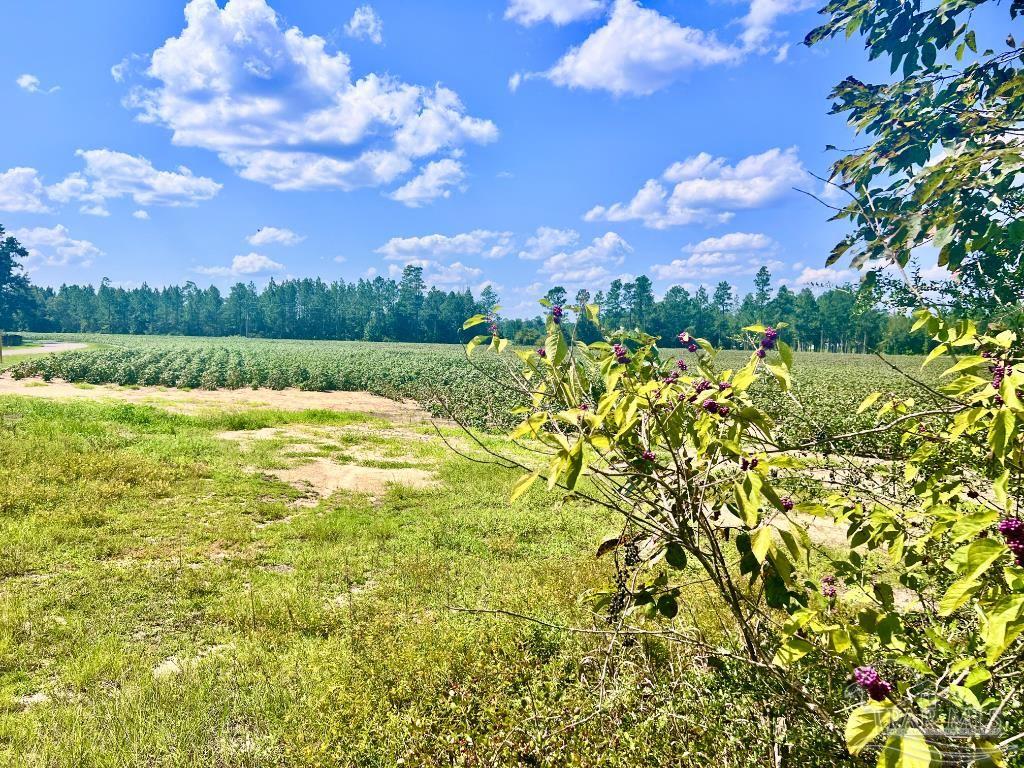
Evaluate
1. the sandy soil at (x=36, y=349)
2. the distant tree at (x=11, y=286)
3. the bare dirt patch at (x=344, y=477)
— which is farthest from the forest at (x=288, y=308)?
the bare dirt patch at (x=344, y=477)

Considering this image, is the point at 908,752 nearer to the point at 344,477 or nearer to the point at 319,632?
the point at 319,632

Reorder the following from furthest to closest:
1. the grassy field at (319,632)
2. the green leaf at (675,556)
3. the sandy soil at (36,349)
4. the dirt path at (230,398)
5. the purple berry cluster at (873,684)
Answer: the sandy soil at (36,349)
the dirt path at (230,398)
the grassy field at (319,632)
the green leaf at (675,556)
the purple berry cluster at (873,684)

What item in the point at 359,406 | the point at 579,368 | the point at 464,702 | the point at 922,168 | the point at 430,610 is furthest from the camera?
the point at 359,406

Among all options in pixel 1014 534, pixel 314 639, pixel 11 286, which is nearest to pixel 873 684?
pixel 1014 534

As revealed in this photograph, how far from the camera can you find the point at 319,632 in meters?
4.54

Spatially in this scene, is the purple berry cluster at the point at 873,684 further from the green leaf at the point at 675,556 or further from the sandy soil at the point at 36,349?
the sandy soil at the point at 36,349

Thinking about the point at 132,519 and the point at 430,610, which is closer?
the point at 430,610

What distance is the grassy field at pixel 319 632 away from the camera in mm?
2693

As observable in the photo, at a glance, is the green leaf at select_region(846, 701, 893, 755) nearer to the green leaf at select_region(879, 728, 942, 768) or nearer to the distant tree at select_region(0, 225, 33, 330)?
the green leaf at select_region(879, 728, 942, 768)

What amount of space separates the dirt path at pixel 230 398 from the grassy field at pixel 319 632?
330 inches

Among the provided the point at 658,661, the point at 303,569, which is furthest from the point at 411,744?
Result: the point at 303,569

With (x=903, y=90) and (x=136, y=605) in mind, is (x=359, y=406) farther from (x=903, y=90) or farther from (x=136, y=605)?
(x=903, y=90)

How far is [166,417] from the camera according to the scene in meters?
13.7

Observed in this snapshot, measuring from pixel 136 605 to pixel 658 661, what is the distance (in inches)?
179
